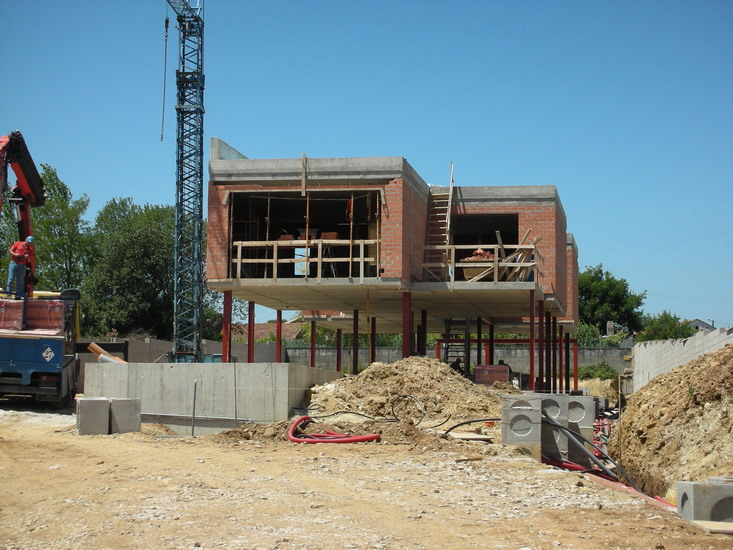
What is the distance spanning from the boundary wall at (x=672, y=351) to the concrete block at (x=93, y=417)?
1234 cm

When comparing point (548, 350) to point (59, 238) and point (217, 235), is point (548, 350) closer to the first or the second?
point (217, 235)

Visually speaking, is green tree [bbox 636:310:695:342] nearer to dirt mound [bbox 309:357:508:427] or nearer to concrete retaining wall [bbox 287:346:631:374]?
concrete retaining wall [bbox 287:346:631:374]

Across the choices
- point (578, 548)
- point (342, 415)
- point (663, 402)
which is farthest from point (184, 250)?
point (578, 548)

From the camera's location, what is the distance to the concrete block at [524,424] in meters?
15.1

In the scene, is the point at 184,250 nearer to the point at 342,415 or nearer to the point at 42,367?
the point at 42,367

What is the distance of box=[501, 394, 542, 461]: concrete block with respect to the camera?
49.5ft

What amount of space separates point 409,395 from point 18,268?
1215 centimetres

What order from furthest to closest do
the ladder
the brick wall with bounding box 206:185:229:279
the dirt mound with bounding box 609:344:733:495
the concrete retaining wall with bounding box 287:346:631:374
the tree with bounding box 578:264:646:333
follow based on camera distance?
the tree with bounding box 578:264:646:333 → the concrete retaining wall with bounding box 287:346:631:374 → the ladder → the brick wall with bounding box 206:185:229:279 → the dirt mound with bounding box 609:344:733:495

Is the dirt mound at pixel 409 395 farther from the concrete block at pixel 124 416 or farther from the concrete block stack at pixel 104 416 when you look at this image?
the concrete block stack at pixel 104 416

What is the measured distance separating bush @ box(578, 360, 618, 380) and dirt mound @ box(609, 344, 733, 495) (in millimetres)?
35928

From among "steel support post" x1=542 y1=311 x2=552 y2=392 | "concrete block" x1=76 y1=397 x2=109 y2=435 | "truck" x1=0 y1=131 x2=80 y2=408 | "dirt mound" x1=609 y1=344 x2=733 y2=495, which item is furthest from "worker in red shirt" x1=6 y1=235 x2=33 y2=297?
"steel support post" x1=542 y1=311 x2=552 y2=392

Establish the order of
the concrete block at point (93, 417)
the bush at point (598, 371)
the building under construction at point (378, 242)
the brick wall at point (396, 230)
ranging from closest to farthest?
the concrete block at point (93, 417)
the brick wall at point (396, 230)
the building under construction at point (378, 242)
the bush at point (598, 371)

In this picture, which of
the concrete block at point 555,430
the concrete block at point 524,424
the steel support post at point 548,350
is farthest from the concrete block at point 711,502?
the steel support post at point 548,350

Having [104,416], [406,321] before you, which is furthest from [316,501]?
[406,321]
